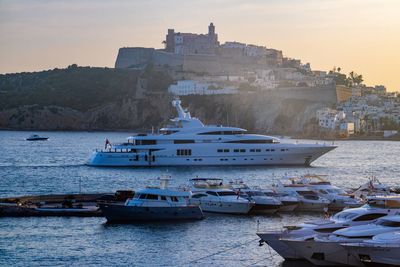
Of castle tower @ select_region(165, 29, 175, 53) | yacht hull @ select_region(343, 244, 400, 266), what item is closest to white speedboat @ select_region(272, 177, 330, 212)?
yacht hull @ select_region(343, 244, 400, 266)

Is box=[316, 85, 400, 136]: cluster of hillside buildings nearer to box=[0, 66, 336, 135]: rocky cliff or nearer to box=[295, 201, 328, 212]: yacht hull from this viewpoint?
box=[0, 66, 336, 135]: rocky cliff

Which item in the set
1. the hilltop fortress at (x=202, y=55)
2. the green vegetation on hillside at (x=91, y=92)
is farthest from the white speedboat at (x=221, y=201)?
the green vegetation on hillside at (x=91, y=92)

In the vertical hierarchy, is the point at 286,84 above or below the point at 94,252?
above

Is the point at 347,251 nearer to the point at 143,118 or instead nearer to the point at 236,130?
the point at 236,130

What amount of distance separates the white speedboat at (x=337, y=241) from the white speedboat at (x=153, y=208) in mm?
9364

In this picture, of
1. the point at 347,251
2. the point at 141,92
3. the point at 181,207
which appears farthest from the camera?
the point at 141,92

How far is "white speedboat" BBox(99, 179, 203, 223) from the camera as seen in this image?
37.8 meters

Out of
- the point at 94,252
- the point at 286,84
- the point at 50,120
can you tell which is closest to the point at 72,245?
the point at 94,252

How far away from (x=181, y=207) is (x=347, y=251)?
1124cm

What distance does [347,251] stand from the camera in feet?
91.3

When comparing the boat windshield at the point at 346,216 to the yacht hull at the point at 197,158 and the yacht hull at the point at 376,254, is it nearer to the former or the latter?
the yacht hull at the point at 376,254

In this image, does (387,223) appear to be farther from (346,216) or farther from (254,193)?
(254,193)

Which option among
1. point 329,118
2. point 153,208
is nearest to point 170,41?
point 329,118

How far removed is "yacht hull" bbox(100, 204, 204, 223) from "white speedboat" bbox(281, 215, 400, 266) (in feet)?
30.6
